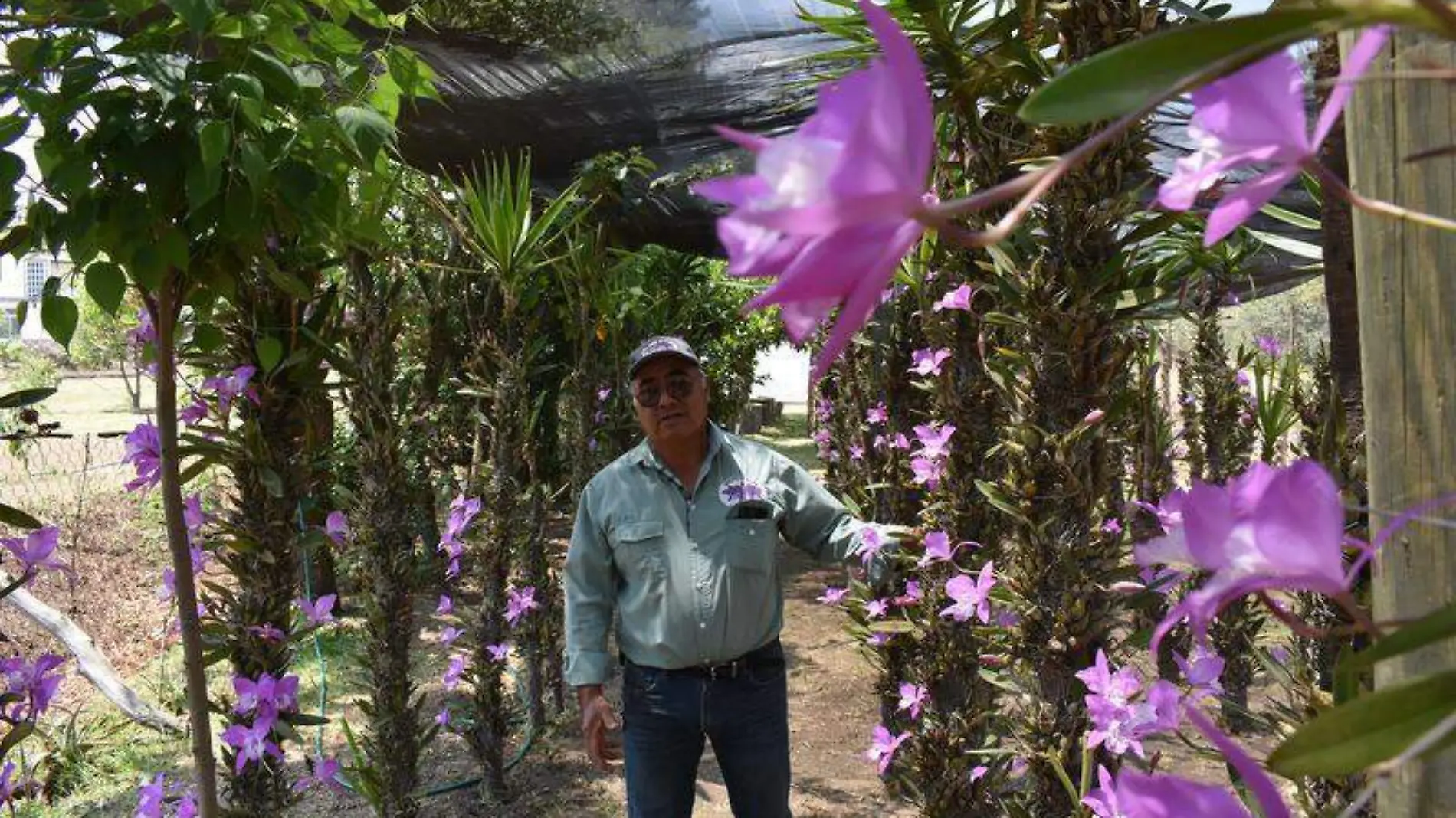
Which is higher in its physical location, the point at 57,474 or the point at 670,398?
the point at 670,398

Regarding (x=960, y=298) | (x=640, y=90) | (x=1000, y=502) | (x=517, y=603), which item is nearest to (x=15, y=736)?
(x=1000, y=502)

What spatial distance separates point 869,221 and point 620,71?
3.59 m

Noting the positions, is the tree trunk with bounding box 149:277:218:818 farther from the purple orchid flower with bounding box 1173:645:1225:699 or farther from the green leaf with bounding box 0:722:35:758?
the purple orchid flower with bounding box 1173:645:1225:699

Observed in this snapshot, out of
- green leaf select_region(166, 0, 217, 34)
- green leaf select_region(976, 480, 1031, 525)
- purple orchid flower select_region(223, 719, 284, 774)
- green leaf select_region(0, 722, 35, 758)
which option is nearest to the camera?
green leaf select_region(166, 0, 217, 34)

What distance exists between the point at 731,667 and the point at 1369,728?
1953 mm

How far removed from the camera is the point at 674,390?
2234mm


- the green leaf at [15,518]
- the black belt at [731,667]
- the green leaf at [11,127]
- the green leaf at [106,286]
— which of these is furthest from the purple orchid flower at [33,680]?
the black belt at [731,667]

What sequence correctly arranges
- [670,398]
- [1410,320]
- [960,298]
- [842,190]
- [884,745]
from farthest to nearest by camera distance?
[884,745], [960,298], [670,398], [1410,320], [842,190]

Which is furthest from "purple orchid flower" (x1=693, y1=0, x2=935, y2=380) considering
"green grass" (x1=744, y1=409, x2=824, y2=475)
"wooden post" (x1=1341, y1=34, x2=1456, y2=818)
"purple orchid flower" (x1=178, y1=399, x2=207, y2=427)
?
"green grass" (x1=744, y1=409, x2=824, y2=475)

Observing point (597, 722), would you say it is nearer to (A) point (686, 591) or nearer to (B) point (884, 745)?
(A) point (686, 591)

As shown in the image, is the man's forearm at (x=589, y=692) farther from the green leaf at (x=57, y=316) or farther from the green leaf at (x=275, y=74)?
the green leaf at (x=275, y=74)

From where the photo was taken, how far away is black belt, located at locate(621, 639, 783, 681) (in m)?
2.15

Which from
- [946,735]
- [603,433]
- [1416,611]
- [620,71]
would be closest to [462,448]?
[603,433]

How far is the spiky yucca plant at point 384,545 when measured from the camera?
3.12m
